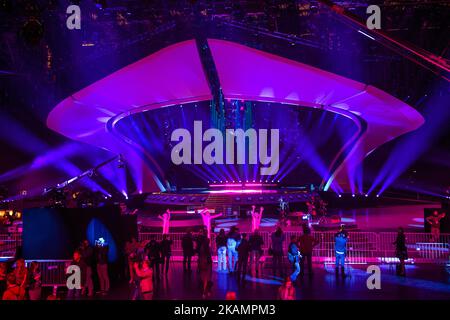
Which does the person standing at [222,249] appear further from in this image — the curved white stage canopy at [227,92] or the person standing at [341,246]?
the curved white stage canopy at [227,92]

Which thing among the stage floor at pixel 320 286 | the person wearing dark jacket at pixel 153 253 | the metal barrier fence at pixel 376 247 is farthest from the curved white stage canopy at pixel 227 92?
the stage floor at pixel 320 286

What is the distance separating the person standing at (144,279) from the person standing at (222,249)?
252 centimetres

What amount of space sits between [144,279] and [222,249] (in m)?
2.92

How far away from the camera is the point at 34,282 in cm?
977

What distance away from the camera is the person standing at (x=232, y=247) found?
1218 centimetres

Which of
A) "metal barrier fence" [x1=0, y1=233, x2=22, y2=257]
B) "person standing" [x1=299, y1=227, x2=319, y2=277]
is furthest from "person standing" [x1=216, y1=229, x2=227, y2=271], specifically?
"metal barrier fence" [x1=0, y1=233, x2=22, y2=257]

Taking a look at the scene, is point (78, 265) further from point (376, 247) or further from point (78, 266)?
point (376, 247)

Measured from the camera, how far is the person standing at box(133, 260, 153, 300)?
10.0 meters

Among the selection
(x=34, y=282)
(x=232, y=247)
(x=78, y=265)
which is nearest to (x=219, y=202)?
(x=232, y=247)

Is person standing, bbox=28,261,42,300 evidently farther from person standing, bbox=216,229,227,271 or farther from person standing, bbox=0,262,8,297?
person standing, bbox=216,229,227,271

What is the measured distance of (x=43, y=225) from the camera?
38.2 feet

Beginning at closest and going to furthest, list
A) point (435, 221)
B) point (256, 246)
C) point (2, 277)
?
point (2, 277) < point (256, 246) < point (435, 221)
